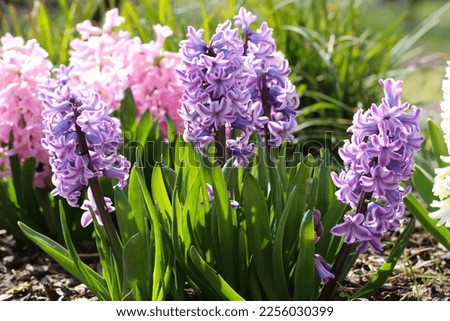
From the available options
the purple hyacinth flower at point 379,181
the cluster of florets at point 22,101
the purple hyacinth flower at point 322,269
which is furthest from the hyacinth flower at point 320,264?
the cluster of florets at point 22,101

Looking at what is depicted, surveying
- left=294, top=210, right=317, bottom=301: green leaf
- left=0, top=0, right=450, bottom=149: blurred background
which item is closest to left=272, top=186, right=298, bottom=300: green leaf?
left=294, top=210, right=317, bottom=301: green leaf

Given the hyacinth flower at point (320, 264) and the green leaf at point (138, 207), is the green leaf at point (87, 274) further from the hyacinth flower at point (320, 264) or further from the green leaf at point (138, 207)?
the hyacinth flower at point (320, 264)

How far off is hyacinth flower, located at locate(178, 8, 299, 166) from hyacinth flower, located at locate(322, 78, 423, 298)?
→ 366 mm

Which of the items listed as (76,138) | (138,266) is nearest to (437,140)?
(138,266)

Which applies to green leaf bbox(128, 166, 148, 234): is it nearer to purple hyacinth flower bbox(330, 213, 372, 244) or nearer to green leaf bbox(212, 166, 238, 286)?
green leaf bbox(212, 166, 238, 286)

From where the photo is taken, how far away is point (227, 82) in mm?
2061

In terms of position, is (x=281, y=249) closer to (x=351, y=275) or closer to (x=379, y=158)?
(x=379, y=158)

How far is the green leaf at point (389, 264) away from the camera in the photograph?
2184 mm

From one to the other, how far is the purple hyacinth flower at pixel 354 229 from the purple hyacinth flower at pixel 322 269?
0.16 meters

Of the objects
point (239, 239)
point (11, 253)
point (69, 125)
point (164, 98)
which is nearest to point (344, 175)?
point (239, 239)

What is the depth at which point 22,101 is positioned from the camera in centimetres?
296

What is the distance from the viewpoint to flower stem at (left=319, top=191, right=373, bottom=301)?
2004 millimetres
